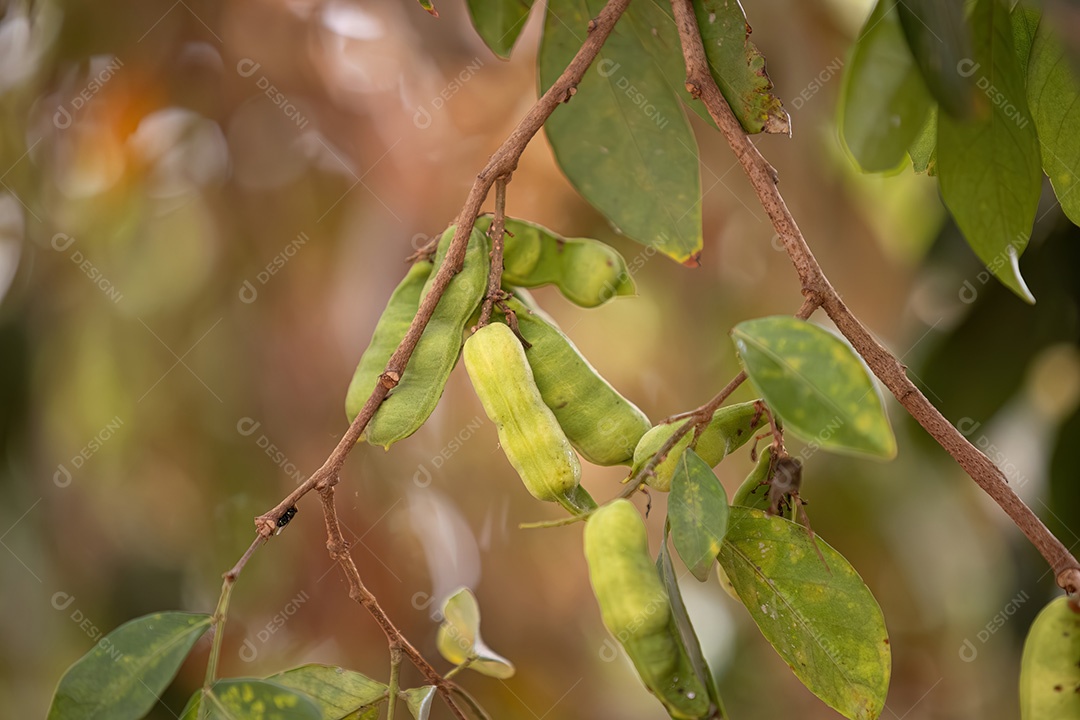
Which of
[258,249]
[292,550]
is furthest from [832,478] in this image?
[258,249]

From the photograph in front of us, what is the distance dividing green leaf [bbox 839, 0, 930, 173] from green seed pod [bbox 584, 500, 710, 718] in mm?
241

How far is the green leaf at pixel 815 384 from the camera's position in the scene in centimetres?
49

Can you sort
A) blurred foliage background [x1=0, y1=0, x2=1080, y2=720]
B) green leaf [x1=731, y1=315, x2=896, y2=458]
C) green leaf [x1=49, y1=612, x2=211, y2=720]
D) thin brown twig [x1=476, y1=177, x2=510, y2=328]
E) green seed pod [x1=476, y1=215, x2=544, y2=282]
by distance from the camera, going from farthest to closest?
1. blurred foliage background [x1=0, y1=0, x2=1080, y2=720]
2. green seed pod [x1=476, y1=215, x2=544, y2=282]
3. thin brown twig [x1=476, y1=177, x2=510, y2=328]
4. green leaf [x1=49, y1=612, x2=211, y2=720]
5. green leaf [x1=731, y1=315, x2=896, y2=458]

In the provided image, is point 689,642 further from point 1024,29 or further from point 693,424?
point 1024,29

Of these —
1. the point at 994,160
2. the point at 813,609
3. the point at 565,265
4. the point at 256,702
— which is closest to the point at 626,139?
the point at 565,265

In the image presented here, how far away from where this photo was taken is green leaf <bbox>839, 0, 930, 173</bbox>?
518mm

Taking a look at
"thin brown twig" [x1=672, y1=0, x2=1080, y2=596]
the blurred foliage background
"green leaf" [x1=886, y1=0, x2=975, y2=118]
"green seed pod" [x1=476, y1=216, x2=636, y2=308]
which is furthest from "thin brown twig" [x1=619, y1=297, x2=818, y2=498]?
the blurred foliage background

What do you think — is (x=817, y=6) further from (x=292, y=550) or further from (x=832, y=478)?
(x=292, y=550)

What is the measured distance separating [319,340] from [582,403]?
1583 mm

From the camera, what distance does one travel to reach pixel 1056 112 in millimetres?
726

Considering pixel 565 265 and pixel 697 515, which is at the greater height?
pixel 565 265

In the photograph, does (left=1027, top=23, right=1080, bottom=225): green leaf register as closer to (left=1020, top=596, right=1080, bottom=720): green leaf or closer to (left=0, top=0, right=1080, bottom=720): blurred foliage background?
(left=1020, top=596, right=1080, bottom=720): green leaf

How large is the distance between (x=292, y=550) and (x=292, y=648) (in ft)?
0.74

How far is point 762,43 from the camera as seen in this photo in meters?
2.17
